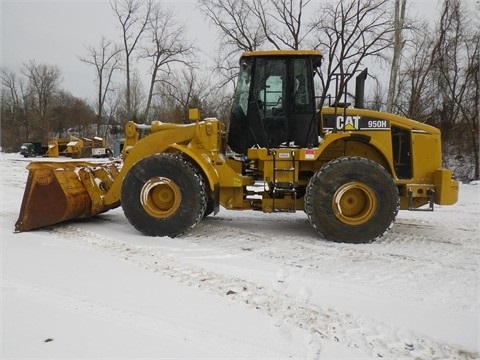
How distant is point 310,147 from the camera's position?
18.0 feet

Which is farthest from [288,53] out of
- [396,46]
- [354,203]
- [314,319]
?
[396,46]

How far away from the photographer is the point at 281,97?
5516mm

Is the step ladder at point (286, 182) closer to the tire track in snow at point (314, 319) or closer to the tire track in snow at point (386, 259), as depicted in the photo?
the tire track in snow at point (386, 259)

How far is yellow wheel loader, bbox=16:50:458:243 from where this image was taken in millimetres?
5043

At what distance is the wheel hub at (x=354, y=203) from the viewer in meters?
5.02

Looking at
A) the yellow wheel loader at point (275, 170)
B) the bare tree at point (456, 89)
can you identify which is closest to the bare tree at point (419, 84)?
the bare tree at point (456, 89)

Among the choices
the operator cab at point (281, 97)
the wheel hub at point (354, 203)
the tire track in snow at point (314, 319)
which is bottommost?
the tire track in snow at point (314, 319)

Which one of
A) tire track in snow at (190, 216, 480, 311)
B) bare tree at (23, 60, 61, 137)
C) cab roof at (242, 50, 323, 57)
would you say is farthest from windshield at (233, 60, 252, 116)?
bare tree at (23, 60, 61, 137)

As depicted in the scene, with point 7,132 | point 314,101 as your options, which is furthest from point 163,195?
point 7,132

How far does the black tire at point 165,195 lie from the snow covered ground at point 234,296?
8.7 inches

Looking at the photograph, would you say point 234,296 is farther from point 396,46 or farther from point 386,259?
point 396,46

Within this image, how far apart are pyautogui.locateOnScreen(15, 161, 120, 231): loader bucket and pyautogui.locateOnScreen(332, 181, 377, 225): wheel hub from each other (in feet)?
11.7

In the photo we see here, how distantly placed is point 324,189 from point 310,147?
2.47 feet

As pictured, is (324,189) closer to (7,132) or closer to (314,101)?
(314,101)
